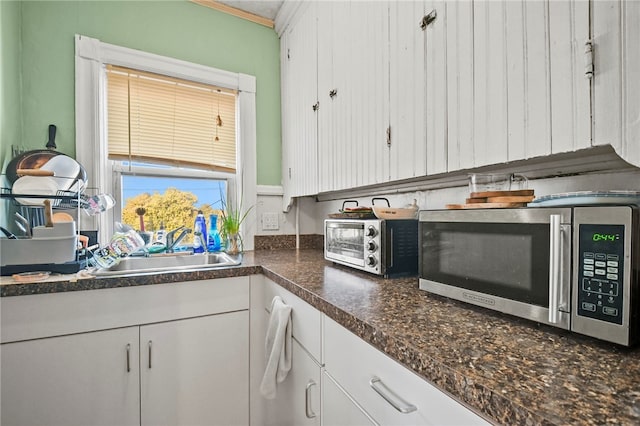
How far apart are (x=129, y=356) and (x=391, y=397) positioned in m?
1.16

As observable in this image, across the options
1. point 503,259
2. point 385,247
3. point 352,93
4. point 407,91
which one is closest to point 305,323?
point 385,247

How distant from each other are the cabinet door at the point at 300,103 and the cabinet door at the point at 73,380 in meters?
1.22

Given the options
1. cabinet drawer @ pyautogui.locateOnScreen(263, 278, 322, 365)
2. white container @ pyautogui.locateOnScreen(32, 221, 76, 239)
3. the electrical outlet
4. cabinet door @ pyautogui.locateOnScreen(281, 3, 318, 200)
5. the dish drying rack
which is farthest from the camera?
the electrical outlet

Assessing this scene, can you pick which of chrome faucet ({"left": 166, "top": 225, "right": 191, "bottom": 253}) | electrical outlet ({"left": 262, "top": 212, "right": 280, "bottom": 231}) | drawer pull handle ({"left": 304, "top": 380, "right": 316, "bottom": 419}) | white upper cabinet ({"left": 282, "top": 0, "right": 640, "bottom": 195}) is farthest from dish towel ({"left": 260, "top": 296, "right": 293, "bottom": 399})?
electrical outlet ({"left": 262, "top": 212, "right": 280, "bottom": 231})

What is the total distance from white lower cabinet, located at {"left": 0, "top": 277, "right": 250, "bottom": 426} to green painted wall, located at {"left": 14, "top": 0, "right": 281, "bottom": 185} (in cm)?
Answer: 98

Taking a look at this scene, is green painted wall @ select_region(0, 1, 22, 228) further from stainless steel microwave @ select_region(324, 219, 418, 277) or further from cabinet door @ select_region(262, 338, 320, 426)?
stainless steel microwave @ select_region(324, 219, 418, 277)

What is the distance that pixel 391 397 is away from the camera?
61 cm

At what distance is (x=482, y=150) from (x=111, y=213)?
1.95 meters

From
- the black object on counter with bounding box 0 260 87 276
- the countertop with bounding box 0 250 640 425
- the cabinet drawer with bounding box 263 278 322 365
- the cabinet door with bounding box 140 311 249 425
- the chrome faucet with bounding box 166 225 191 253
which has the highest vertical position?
the chrome faucet with bounding box 166 225 191 253

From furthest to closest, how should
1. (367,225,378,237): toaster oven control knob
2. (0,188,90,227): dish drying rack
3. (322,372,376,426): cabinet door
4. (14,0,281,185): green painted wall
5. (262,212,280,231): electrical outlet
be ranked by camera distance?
(262,212,280,231): electrical outlet < (14,0,281,185): green painted wall < (0,188,90,227): dish drying rack < (367,225,378,237): toaster oven control knob < (322,372,376,426): cabinet door

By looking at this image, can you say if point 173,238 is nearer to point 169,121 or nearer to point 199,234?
point 199,234

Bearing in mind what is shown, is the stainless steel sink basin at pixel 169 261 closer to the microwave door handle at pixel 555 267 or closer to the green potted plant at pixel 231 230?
the green potted plant at pixel 231 230

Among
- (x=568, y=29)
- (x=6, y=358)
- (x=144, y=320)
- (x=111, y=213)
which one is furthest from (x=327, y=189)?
(x=6, y=358)

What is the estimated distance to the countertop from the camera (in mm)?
391
